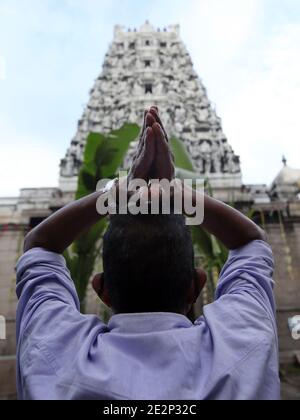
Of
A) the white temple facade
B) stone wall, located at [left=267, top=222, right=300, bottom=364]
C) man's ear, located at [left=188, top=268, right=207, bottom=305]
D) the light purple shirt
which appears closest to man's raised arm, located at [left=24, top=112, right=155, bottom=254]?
the light purple shirt

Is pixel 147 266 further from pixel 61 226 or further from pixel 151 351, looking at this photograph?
pixel 61 226

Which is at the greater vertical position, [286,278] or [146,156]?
[146,156]

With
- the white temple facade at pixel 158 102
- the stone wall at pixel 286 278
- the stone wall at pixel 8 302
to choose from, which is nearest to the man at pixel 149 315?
the stone wall at pixel 8 302

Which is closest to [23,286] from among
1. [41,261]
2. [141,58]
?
[41,261]

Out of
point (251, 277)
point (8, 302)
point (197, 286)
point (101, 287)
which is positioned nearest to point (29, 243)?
point (101, 287)

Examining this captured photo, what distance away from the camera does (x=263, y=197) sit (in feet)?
44.8

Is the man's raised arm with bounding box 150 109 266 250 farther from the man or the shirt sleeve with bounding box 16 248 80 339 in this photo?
the shirt sleeve with bounding box 16 248 80 339

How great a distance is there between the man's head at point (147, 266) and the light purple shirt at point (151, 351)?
0.05 meters

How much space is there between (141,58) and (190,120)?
6.64 meters

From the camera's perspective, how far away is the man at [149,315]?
2.97 ft

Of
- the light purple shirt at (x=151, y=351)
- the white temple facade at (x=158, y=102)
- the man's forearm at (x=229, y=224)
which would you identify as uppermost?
the white temple facade at (x=158, y=102)

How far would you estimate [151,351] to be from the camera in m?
0.97

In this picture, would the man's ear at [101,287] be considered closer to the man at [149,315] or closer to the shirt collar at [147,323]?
the man at [149,315]

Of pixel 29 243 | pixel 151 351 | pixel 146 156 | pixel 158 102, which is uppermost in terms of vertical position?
pixel 158 102
